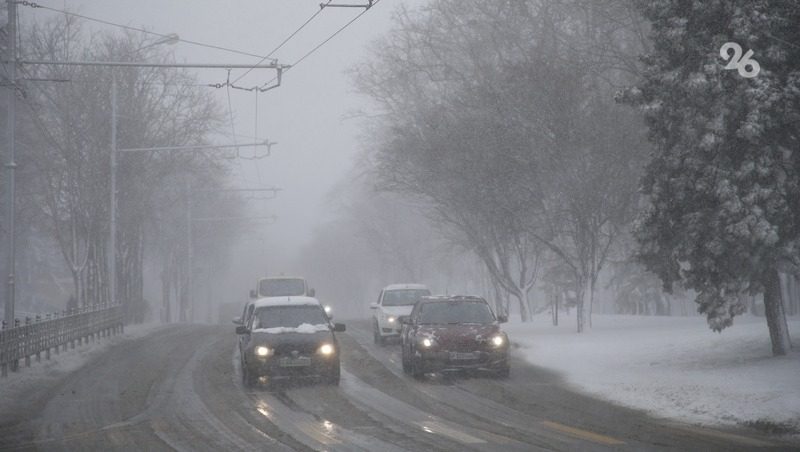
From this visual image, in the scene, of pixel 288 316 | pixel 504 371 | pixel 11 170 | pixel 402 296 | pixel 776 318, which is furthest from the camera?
pixel 402 296

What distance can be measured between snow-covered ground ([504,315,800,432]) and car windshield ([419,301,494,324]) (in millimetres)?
2131

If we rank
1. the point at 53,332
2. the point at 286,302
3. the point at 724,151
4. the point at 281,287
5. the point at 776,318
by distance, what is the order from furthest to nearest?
the point at 281,287, the point at 53,332, the point at 286,302, the point at 776,318, the point at 724,151

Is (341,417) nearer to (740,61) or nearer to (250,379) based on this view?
(250,379)

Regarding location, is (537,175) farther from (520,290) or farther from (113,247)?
(113,247)

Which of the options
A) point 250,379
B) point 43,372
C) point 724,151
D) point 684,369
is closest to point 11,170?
point 43,372

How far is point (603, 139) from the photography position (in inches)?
1107

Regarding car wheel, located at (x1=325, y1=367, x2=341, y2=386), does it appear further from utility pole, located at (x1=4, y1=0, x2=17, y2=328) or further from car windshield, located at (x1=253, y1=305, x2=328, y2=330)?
utility pole, located at (x1=4, y1=0, x2=17, y2=328)

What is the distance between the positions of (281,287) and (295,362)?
18.4 metres

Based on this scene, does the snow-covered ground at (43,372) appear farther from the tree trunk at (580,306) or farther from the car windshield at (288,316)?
the tree trunk at (580,306)

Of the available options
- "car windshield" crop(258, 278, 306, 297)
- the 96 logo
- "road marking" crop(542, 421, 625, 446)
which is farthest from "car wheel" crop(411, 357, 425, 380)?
"car windshield" crop(258, 278, 306, 297)

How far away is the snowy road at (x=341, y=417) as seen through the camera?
37.9 feet

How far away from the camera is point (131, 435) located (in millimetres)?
12523

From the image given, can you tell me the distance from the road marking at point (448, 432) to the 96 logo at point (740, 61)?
8.81 meters

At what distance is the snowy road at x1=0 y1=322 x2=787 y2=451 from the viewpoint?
454 inches
